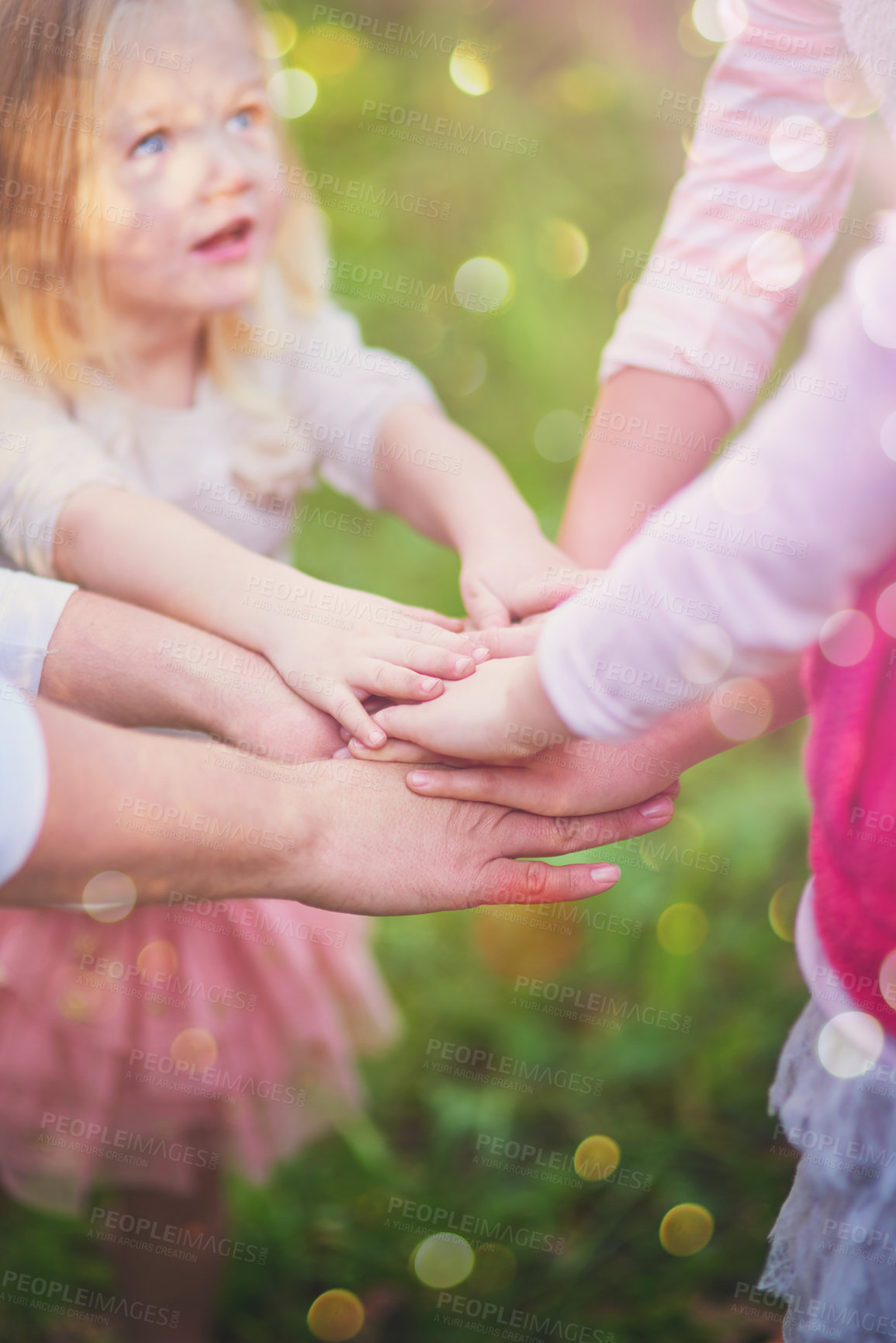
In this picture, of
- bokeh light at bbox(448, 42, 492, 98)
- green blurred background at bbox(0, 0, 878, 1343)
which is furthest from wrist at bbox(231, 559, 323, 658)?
bokeh light at bbox(448, 42, 492, 98)

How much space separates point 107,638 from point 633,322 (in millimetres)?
581

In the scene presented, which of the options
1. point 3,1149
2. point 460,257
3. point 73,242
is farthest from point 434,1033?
point 460,257

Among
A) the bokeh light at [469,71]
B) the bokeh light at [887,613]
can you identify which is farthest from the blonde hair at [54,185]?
the bokeh light at [469,71]

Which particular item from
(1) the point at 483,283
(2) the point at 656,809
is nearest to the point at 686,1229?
(2) the point at 656,809

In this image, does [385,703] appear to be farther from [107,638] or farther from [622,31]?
[622,31]

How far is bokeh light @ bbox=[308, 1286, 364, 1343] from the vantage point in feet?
4.17

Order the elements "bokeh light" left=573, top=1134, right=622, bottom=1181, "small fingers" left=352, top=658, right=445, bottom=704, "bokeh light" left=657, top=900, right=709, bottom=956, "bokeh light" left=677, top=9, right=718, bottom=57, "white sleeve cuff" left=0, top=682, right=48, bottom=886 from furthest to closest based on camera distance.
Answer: "bokeh light" left=677, top=9, right=718, bottom=57 < "bokeh light" left=657, top=900, right=709, bottom=956 < "bokeh light" left=573, top=1134, right=622, bottom=1181 < "small fingers" left=352, top=658, right=445, bottom=704 < "white sleeve cuff" left=0, top=682, right=48, bottom=886

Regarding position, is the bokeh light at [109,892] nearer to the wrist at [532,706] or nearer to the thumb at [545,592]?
the wrist at [532,706]

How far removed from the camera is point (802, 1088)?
0.80m

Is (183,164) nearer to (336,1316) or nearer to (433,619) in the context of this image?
(433,619)

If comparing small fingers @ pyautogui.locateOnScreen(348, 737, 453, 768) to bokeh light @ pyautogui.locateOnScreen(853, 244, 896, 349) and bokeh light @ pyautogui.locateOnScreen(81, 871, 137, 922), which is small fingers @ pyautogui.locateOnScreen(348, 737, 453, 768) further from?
bokeh light @ pyautogui.locateOnScreen(853, 244, 896, 349)

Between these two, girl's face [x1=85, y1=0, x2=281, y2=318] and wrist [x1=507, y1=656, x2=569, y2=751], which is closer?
wrist [x1=507, y1=656, x2=569, y2=751]

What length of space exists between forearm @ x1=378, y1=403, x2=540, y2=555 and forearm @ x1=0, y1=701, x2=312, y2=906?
357 mm

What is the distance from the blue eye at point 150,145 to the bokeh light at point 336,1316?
131cm
